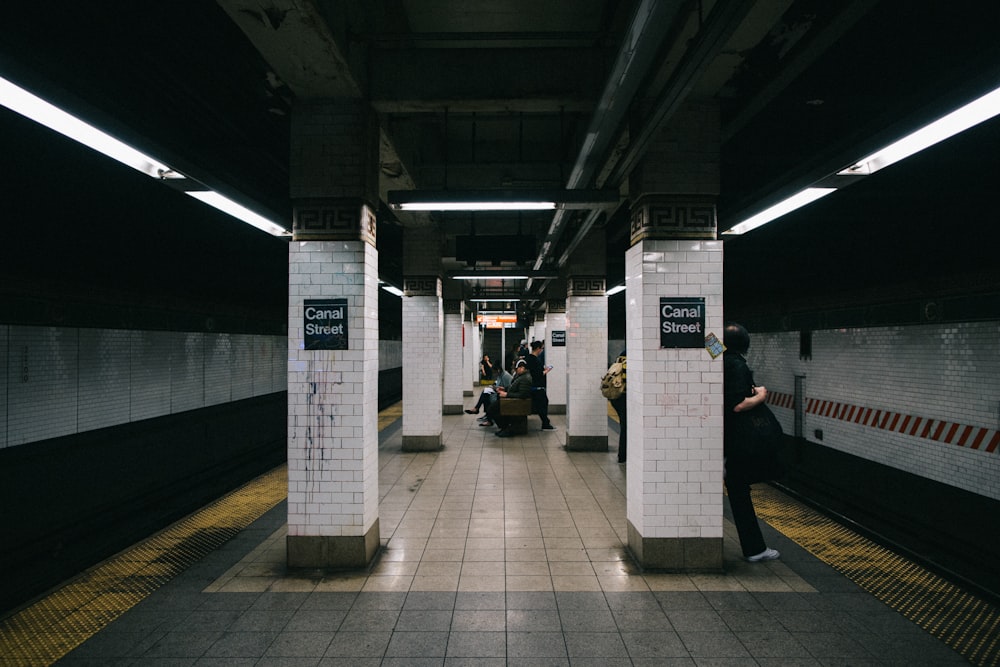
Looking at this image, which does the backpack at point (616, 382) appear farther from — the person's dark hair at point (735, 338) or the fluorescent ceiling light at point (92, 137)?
the fluorescent ceiling light at point (92, 137)

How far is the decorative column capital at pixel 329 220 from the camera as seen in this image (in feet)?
14.4

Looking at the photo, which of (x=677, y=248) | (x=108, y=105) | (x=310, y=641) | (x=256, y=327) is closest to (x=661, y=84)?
(x=677, y=248)

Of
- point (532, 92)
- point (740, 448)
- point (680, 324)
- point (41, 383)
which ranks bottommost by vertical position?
point (740, 448)

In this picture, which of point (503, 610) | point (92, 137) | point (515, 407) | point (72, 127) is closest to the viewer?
point (72, 127)

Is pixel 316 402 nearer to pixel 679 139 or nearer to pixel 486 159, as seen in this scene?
pixel 679 139

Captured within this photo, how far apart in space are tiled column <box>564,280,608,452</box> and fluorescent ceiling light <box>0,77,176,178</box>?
714cm

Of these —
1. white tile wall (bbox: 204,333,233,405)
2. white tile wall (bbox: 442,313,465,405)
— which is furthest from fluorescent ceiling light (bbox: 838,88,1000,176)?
white tile wall (bbox: 442,313,465,405)

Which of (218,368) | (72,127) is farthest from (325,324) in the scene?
(218,368)

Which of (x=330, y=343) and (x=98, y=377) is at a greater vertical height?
(x=330, y=343)

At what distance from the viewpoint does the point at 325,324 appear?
14.3 feet

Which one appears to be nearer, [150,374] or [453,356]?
[150,374]

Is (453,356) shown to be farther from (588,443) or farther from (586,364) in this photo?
(588,443)

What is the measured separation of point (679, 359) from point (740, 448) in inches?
36.5

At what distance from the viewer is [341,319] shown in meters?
4.34
